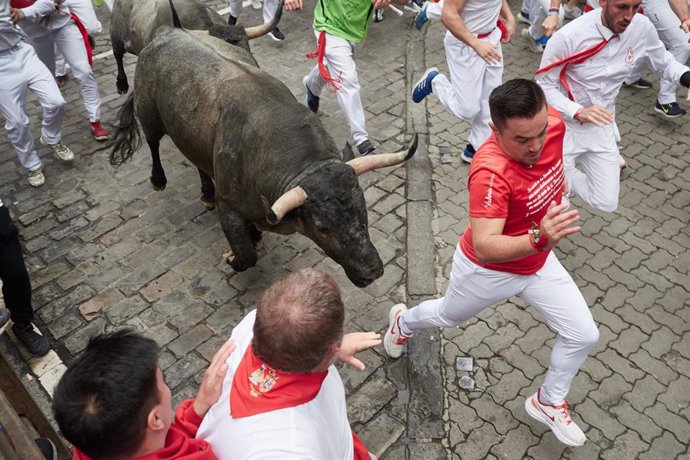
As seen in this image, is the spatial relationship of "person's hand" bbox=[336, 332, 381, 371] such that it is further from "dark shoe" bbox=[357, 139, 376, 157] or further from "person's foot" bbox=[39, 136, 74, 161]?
"person's foot" bbox=[39, 136, 74, 161]

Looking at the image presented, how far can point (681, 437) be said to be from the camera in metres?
4.25

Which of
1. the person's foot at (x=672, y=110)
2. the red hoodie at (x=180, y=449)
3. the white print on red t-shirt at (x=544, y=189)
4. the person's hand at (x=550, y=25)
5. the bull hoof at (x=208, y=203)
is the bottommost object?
the person's foot at (x=672, y=110)

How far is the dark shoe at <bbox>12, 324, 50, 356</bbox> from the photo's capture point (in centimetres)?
480

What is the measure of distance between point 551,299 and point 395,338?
1.37 metres

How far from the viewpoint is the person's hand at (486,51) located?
598cm

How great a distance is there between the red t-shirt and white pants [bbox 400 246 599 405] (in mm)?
Result: 94

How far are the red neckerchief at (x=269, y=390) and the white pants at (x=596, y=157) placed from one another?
12.7 ft

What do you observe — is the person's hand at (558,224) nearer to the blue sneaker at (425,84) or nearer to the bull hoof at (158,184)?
the blue sneaker at (425,84)

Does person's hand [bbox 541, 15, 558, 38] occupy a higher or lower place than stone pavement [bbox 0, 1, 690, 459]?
higher

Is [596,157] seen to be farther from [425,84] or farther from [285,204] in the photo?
[285,204]

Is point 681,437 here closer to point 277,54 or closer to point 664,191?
point 664,191

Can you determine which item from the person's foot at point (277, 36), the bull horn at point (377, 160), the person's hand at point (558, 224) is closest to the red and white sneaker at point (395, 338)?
the bull horn at point (377, 160)

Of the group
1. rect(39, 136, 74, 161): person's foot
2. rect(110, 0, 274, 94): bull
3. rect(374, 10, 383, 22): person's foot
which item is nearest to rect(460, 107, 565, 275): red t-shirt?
rect(110, 0, 274, 94): bull

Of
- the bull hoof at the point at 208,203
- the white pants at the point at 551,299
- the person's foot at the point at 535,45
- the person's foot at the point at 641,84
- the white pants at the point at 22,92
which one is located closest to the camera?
the white pants at the point at 551,299
